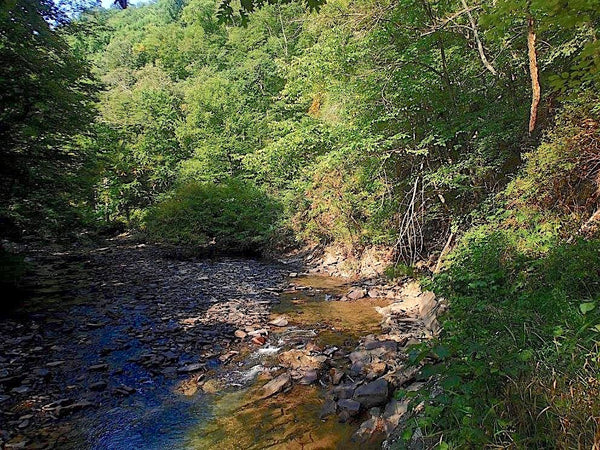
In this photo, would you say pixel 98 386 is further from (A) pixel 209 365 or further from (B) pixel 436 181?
(B) pixel 436 181

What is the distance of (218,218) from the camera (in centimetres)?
1770

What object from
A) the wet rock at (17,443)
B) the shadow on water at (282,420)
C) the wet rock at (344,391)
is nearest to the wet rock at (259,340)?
the shadow on water at (282,420)

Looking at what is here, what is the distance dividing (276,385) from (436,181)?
5237mm

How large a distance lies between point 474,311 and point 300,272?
8772 mm

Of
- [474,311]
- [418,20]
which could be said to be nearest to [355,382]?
[474,311]

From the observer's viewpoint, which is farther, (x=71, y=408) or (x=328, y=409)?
(x=71, y=408)

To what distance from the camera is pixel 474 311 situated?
409cm

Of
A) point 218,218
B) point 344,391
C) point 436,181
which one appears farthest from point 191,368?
point 218,218

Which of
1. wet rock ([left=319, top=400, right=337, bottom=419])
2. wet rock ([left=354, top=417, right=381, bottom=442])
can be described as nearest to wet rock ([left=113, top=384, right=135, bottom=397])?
wet rock ([left=319, top=400, right=337, bottom=419])

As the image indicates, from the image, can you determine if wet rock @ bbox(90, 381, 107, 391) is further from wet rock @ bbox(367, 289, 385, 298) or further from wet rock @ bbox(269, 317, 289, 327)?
wet rock @ bbox(367, 289, 385, 298)

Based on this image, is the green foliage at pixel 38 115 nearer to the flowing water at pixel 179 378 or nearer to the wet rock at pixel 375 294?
the flowing water at pixel 179 378

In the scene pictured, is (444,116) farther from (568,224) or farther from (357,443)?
(357,443)

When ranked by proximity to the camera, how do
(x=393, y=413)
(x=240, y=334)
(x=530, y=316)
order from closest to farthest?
(x=530, y=316)
(x=393, y=413)
(x=240, y=334)

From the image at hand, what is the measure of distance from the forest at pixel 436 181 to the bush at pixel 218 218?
0.09 meters
